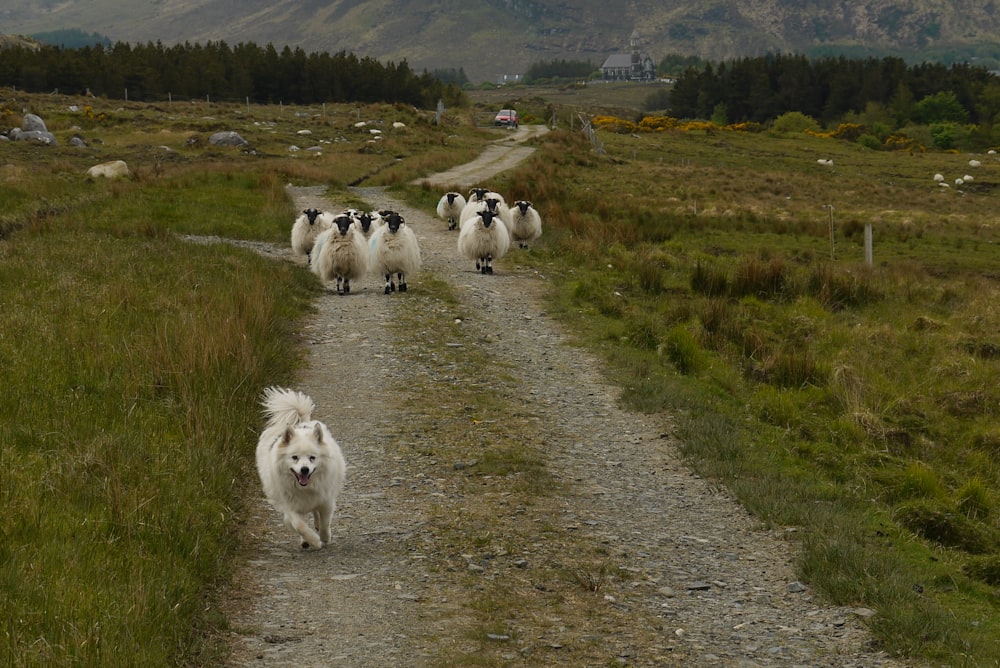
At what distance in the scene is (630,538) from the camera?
8.88 m

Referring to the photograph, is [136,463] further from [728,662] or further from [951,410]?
[951,410]

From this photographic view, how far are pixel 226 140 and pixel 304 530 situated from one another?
50.2 m

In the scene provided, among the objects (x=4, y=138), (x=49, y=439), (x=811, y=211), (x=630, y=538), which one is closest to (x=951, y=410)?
(x=630, y=538)

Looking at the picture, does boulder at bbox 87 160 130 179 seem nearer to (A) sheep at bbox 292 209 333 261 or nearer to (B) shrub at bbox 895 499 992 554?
(A) sheep at bbox 292 209 333 261

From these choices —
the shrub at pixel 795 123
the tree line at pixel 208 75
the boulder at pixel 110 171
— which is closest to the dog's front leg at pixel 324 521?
the boulder at pixel 110 171

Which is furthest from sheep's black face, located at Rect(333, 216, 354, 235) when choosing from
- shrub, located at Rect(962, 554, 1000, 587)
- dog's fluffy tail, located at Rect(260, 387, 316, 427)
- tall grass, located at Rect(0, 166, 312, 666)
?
shrub, located at Rect(962, 554, 1000, 587)

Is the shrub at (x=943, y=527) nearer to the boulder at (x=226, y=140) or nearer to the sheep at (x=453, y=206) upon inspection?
the sheep at (x=453, y=206)

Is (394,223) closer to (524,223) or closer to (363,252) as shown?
(363,252)

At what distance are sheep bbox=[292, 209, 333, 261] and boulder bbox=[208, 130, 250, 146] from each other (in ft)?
116

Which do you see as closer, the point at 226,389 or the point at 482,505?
the point at 482,505

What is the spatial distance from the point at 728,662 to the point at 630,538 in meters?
2.27

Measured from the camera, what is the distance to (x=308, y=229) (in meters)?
21.8

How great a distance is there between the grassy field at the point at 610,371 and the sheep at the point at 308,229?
1.78 m

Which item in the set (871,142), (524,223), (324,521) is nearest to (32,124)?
(524,223)
